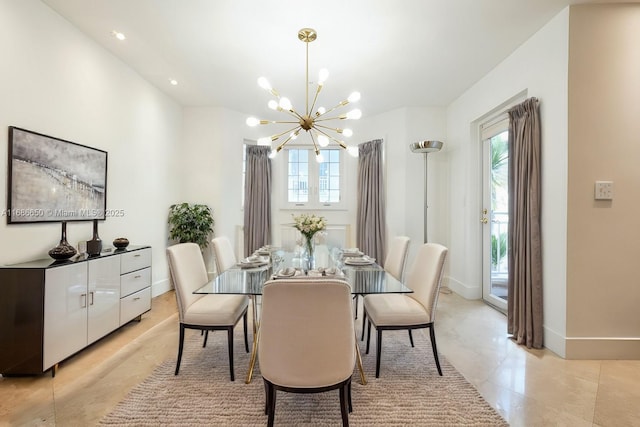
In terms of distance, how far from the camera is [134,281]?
118 inches

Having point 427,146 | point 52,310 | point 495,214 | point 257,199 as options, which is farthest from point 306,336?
point 257,199

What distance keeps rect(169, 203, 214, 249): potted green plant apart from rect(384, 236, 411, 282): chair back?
107 inches

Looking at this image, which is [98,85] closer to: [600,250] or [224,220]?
[224,220]

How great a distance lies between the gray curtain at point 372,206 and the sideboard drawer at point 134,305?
122 inches

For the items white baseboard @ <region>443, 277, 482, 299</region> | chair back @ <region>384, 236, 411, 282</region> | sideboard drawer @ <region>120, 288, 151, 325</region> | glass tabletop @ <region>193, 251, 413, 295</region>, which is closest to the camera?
glass tabletop @ <region>193, 251, 413, 295</region>

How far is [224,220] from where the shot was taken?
466cm

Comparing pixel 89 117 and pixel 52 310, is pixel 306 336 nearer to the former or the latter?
pixel 52 310

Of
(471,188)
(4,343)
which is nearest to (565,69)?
(471,188)

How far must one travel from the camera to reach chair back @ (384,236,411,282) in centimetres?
272

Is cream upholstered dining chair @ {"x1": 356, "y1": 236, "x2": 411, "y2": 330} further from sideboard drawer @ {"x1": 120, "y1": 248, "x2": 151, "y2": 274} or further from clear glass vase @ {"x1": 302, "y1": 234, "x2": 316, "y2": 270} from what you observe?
sideboard drawer @ {"x1": 120, "y1": 248, "x2": 151, "y2": 274}

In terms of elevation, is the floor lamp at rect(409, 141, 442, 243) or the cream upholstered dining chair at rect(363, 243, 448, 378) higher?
the floor lamp at rect(409, 141, 442, 243)

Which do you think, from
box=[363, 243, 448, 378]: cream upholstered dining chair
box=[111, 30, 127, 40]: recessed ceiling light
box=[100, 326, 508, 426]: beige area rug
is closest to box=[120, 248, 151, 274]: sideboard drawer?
box=[100, 326, 508, 426]: beige area rug

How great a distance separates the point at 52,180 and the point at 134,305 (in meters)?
1.36

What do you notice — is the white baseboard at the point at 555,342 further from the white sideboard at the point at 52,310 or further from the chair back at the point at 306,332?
the white sideboard at the point at 52,310
